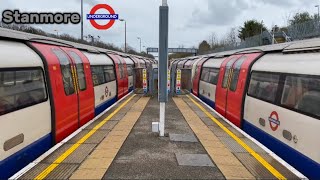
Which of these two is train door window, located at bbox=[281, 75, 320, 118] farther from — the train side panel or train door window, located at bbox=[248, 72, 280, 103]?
the train side panel

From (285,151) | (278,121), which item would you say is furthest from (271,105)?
(285,151)

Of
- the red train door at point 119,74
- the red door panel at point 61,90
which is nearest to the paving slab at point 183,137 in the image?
the red door panel at point 61,90

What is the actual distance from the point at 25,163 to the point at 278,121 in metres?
5.30

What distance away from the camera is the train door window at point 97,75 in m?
11.6

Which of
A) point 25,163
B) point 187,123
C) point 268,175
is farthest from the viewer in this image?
point 187,123

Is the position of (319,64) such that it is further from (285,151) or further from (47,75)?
(47,75)

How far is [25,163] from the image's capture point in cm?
598

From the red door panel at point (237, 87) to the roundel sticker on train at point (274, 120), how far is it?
2171 millimetres

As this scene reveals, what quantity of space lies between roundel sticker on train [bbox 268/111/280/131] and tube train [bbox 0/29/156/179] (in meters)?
4.99

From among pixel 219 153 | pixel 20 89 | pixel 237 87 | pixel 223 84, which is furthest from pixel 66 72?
pixel 223 84

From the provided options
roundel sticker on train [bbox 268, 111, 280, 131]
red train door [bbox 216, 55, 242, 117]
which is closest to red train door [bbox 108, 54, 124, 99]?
red train door [bbox 216, 55, 242, 117]

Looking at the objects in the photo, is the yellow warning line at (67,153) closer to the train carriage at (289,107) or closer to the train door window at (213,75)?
the train carriage at (289,107)

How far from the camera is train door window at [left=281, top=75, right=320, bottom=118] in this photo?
5734 millimetres

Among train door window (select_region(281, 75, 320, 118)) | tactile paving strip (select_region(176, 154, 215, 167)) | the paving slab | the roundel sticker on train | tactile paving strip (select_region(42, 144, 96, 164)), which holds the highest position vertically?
train door window (select_region(281, 75, 320, 118))
